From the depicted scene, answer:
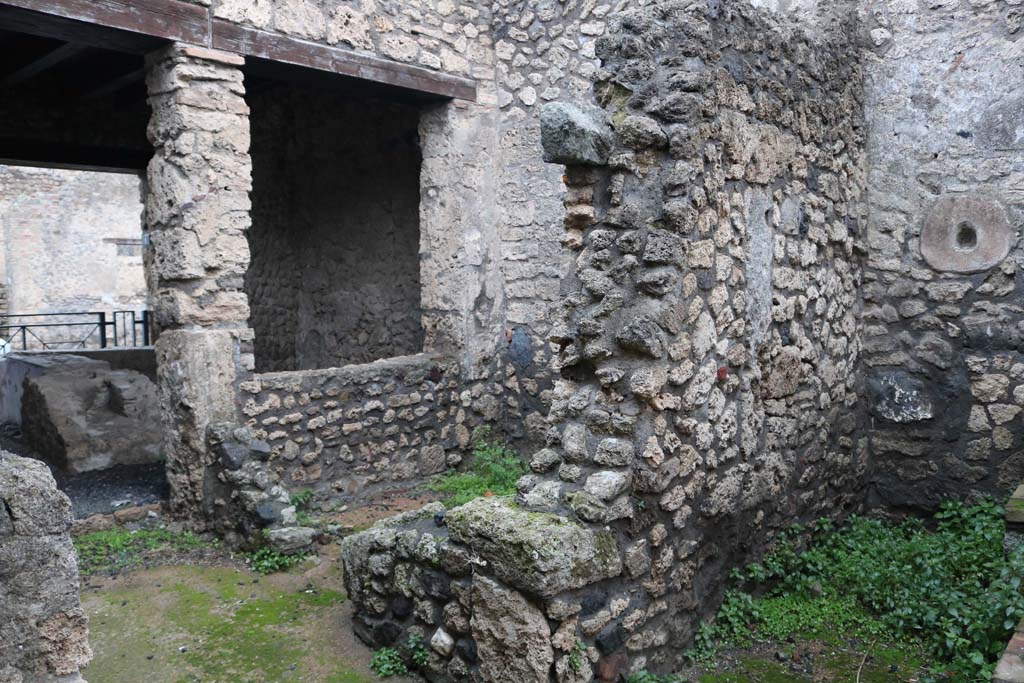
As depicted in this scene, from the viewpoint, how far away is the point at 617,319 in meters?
3.50

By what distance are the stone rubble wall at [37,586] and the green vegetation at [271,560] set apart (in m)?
2.93

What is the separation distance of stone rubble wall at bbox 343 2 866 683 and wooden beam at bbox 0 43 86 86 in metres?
3.99

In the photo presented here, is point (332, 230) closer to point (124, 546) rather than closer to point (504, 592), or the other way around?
point (124, 546)

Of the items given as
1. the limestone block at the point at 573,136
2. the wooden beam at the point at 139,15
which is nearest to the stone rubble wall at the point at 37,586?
the limestone block at the point at 573,136

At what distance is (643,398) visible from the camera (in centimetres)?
342

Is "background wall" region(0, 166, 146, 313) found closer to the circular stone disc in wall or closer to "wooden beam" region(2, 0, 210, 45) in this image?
"wooden beam" region(2, 0, 210, 45)

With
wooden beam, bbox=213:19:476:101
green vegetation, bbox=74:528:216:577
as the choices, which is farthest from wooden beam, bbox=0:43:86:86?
green vegetation, bbox=74:528:216:577

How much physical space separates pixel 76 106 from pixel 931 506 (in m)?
7.66

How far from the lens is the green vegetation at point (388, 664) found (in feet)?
12.0

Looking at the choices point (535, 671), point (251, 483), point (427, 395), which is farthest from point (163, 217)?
point (535, 671)

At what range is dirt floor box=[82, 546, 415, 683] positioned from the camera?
12.2 ft

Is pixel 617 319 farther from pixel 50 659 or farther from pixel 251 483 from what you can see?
pixel 251 483

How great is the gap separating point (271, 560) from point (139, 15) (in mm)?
→ 3203

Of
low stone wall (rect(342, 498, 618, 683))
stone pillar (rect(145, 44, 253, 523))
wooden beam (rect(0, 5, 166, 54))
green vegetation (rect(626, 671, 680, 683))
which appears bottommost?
green vegetation (rect(626, 671, 680, 683))
